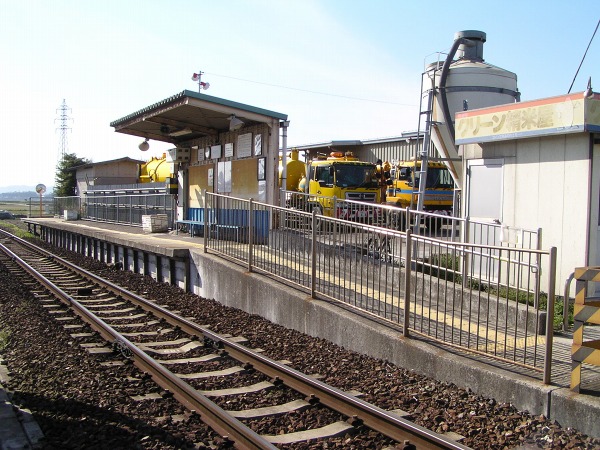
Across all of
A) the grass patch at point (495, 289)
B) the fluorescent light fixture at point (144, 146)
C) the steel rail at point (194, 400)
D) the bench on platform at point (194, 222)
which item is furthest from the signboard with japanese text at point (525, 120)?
the fluorescent light fixture at point (144, 146)

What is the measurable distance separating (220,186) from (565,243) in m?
11.3

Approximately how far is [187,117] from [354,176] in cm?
745

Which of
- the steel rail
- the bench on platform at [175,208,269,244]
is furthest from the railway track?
the bench on platform at [175,208,269,244]

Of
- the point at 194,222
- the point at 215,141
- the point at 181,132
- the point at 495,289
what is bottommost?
the point at 495,289

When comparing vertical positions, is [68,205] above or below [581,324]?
above

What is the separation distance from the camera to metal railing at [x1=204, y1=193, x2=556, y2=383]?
6445 mm

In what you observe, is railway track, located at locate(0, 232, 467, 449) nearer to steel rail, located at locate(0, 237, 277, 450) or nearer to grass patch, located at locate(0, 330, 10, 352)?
steel rail, located at locate(0, 237, 277, 450)

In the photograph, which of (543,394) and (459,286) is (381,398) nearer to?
(543,394)

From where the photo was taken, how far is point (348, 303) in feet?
28.0

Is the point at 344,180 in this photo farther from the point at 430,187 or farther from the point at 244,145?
the point at 244,145

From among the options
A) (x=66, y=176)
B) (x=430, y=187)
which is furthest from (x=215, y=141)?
(x=66, y=176)

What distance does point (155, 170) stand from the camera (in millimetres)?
30609

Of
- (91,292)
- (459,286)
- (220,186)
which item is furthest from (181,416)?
(220,186)

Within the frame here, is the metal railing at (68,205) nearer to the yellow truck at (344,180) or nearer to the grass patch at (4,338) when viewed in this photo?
the yellow truck at (344,180)
